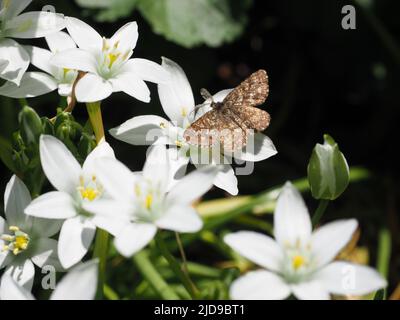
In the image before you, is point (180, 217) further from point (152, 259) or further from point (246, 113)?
point (152, 259)

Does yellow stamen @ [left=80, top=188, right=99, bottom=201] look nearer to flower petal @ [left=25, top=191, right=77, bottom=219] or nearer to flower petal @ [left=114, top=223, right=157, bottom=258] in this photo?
flower petal @ [left=25, top=191, right=77, bottom=219]

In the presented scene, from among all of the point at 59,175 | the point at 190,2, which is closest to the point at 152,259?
the point at 59,175

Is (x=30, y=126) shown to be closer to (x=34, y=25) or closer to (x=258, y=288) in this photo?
(x=34, y=25)

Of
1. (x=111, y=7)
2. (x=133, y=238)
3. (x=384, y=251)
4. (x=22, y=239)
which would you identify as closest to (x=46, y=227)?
(x=22, y=239)

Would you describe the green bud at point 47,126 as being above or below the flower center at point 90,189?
above

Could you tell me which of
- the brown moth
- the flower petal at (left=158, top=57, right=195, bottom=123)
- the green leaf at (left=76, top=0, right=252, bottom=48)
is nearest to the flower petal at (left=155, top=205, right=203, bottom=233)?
the brown moth

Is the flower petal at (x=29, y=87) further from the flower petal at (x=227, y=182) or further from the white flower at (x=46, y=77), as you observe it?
the flower petal at (x=227, y=182)

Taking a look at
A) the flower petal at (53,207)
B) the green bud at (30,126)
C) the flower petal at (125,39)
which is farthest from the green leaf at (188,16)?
the flower petal at (53,207)

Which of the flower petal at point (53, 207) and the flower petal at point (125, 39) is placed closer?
the flower petal at point (53, 207)
